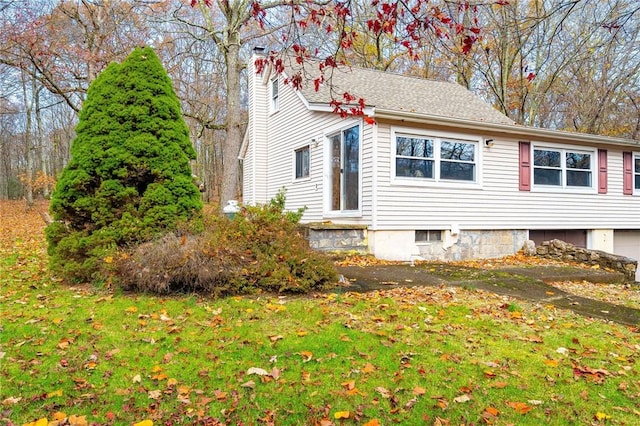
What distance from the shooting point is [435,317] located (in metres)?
4.27

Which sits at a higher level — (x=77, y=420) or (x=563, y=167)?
(x=563, y=167)

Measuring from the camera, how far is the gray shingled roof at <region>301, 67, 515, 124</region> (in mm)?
10438

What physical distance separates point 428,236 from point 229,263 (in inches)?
227

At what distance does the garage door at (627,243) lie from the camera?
40.6 ft

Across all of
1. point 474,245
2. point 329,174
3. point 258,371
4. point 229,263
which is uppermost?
point 329,174

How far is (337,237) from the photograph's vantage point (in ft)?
27.4

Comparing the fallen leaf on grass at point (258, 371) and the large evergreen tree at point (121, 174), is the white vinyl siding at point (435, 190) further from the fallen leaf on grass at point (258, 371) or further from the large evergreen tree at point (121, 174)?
the fallen leaf on grass at point (258, 371)

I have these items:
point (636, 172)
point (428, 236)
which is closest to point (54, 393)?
point (428, 236)

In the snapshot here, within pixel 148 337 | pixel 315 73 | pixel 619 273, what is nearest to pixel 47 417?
pixel 148 337

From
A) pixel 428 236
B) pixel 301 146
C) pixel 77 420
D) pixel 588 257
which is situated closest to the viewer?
pixel 77 420

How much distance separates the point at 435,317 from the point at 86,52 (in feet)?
41.9

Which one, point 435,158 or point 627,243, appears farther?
point 627,243

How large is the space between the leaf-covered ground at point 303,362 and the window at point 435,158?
15.8 feet

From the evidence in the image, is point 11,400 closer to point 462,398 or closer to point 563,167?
point 462,398
